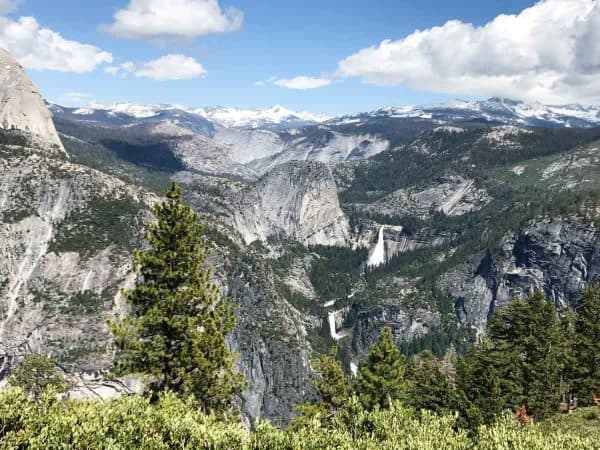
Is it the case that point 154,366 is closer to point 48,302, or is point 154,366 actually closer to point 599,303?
point 599,303

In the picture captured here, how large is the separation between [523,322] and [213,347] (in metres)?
51.3

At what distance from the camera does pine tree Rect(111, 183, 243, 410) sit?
29.3m

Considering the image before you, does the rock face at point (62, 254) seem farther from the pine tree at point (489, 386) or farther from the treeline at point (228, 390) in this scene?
the treeline at point (228, 390)

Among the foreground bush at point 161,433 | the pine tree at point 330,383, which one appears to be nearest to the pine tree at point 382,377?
the pine tree at point 330,383

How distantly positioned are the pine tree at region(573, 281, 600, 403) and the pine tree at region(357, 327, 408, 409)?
24566mm

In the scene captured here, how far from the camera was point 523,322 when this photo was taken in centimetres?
6656

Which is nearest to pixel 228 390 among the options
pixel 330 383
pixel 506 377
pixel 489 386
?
pixel 330 383

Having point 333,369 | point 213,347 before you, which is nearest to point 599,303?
point 333,369

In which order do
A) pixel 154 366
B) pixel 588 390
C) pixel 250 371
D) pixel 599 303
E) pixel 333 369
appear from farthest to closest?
pixel 250 371, pixel 599 303, pixel 588 390, pixel 333 369, pixel 154 366

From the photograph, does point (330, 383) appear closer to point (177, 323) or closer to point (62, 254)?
point (177, 323)

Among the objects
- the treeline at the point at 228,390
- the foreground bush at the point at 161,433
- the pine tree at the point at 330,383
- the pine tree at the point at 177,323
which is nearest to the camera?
the foreground bush at the point at 161,433

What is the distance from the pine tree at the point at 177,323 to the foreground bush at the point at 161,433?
8778mm

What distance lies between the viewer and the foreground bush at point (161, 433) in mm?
15891

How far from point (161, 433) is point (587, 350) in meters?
57.6
